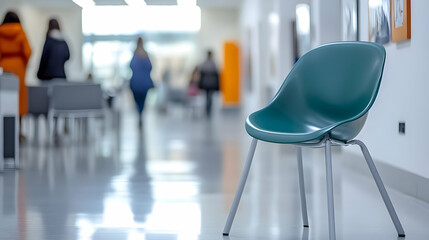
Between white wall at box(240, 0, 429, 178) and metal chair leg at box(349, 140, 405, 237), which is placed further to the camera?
white wall at box(240, 0, 429, 178)

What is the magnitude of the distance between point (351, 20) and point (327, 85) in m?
3.10

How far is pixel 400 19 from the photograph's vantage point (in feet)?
15.3

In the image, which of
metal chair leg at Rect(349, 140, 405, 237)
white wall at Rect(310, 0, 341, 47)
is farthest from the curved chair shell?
white wall at Rect(310, 0, 341, 47)

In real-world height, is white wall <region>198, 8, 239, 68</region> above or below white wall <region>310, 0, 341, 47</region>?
above

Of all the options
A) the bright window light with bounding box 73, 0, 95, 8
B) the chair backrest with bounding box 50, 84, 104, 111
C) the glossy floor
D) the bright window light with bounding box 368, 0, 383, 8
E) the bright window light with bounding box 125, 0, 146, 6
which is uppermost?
the bright window light with bounding box 73, 0, 95, 8

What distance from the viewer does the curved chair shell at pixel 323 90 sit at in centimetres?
323

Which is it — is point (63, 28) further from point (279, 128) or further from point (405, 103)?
point (279, 128)

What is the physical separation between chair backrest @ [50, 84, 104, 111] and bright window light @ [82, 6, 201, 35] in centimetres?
1433

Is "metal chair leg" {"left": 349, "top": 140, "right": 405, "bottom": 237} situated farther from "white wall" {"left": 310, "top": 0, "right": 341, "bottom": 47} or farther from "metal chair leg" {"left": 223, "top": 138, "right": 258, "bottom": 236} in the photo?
"white wall" {"left": 310, "top": 0, "right": 341, "bottom": 47}

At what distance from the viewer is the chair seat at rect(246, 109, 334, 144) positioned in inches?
111

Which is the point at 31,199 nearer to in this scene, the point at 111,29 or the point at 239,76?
the point at 239,76

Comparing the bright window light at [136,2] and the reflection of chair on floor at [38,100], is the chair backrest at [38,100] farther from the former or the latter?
the bright window light at [136,2]

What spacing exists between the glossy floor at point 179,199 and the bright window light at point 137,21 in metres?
16.7

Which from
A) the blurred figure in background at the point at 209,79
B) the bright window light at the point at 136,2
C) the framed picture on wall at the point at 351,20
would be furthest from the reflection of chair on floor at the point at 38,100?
the bright window light at the point at 136,2
